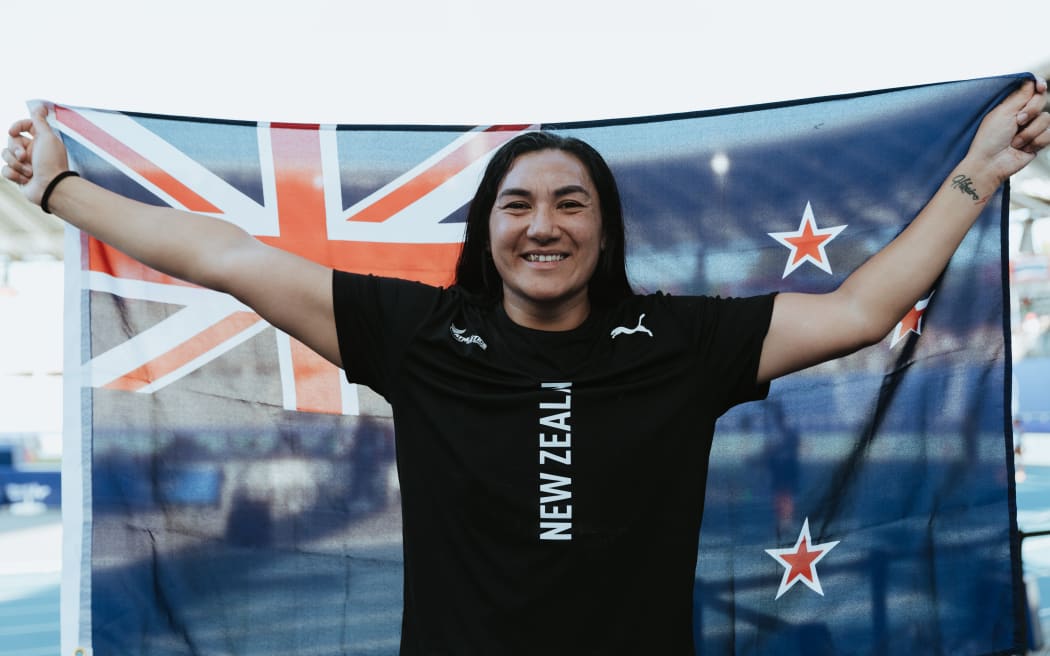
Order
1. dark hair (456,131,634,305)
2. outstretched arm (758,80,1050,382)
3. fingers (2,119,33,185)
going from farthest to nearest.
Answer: fingers (2,119,33,185) < dark hair (456,131,634,305) < outstretched arm (758,80,1050,382)

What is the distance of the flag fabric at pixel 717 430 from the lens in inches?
118

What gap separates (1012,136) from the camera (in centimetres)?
187

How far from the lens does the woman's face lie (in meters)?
1.67

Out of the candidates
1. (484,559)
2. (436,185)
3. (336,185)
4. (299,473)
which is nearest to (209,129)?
(336,185)

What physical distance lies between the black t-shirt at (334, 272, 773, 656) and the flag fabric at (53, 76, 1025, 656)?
150 cm

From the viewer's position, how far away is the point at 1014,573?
305 centimetres

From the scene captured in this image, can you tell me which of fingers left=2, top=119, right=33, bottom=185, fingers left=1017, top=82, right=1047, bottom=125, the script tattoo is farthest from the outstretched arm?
fingers left=2, top=119, right=33, bottom=185

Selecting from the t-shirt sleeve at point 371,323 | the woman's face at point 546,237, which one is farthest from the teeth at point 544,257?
the t-shirt sleeve at point 371,323

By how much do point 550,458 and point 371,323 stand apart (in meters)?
0.47

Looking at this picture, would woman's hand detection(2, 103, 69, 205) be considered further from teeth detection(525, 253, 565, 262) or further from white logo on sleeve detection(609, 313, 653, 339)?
white logo on sleeve detection(609, 313, 653, 339)

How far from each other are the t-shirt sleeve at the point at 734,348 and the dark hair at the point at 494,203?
29cm

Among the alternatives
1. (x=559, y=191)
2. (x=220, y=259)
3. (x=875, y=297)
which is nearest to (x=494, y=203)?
A: (x=559, y=191)

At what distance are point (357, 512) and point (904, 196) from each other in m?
2.38

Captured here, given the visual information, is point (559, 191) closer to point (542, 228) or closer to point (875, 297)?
point (542, 228)
